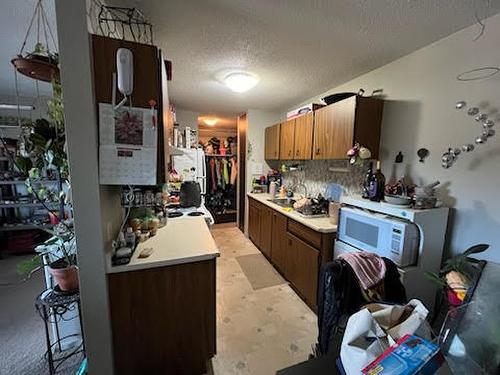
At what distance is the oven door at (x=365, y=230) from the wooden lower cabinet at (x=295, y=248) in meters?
0.20

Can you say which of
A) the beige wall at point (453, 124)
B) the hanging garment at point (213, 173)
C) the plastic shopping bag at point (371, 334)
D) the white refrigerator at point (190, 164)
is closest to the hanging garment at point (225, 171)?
the hanging garment at point (213, 173)

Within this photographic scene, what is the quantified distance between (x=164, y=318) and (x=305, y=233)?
147 centimetres

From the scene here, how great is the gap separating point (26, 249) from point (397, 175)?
4867 millimetres

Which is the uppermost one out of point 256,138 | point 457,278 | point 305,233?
point 256,138

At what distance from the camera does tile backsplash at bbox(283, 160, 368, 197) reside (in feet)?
7.97

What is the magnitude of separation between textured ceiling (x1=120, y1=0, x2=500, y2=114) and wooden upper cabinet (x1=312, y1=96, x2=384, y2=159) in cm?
38

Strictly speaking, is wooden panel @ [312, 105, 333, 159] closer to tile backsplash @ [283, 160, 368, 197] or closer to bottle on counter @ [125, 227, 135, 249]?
tile backsplash @ [283, 160, 368, 197]

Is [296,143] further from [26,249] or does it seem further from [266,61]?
[26,249]

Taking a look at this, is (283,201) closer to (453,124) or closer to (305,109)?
(305,109)

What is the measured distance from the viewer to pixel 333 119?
7.34ft

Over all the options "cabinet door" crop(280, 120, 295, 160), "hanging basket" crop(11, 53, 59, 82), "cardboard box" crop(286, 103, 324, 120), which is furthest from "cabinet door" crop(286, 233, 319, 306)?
"hanging basket" crop(11, 53, 59, 82)

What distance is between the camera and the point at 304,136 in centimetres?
276

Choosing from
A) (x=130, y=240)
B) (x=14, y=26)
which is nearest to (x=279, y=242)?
(x=130, y=240)

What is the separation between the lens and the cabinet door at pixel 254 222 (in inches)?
140
